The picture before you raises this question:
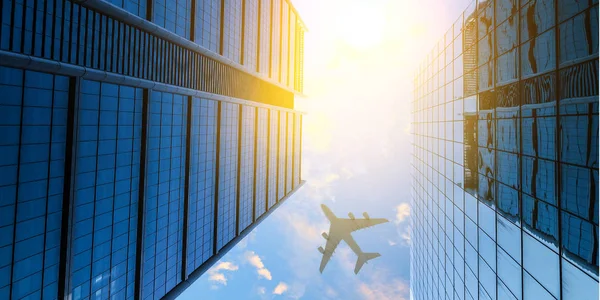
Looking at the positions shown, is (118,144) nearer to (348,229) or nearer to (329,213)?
(329,213)

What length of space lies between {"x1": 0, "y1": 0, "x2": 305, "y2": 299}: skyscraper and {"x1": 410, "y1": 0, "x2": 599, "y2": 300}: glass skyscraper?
85.4 feet

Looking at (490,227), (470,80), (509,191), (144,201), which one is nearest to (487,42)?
(470,80)

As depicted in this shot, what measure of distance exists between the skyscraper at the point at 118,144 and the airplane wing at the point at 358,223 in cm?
3535

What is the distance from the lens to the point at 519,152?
51.3 feet

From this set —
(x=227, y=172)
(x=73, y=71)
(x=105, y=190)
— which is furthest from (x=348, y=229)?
(x=73, y=71)

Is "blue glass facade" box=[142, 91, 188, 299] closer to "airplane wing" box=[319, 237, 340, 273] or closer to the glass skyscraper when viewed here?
the glass skyscraper

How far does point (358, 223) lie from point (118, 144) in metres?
65.6

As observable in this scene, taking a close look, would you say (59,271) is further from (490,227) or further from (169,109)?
(490,227)

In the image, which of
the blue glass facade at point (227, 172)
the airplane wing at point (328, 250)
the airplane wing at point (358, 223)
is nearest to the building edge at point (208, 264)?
the blue glass facade at point (227, 172)

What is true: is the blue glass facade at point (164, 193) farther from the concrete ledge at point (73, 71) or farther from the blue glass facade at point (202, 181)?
the blue glass facade at point (202, 181)

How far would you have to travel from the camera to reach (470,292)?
70.1 ft

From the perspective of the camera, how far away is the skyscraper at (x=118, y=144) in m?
19.0

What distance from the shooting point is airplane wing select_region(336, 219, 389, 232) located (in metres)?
81.2

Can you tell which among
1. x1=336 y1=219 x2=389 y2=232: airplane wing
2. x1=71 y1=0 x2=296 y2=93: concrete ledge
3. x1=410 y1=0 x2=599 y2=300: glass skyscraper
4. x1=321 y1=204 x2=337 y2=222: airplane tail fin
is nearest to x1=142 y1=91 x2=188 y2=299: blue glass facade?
x1=71 y1=0 x2=296 y2=93: concrete ledge
